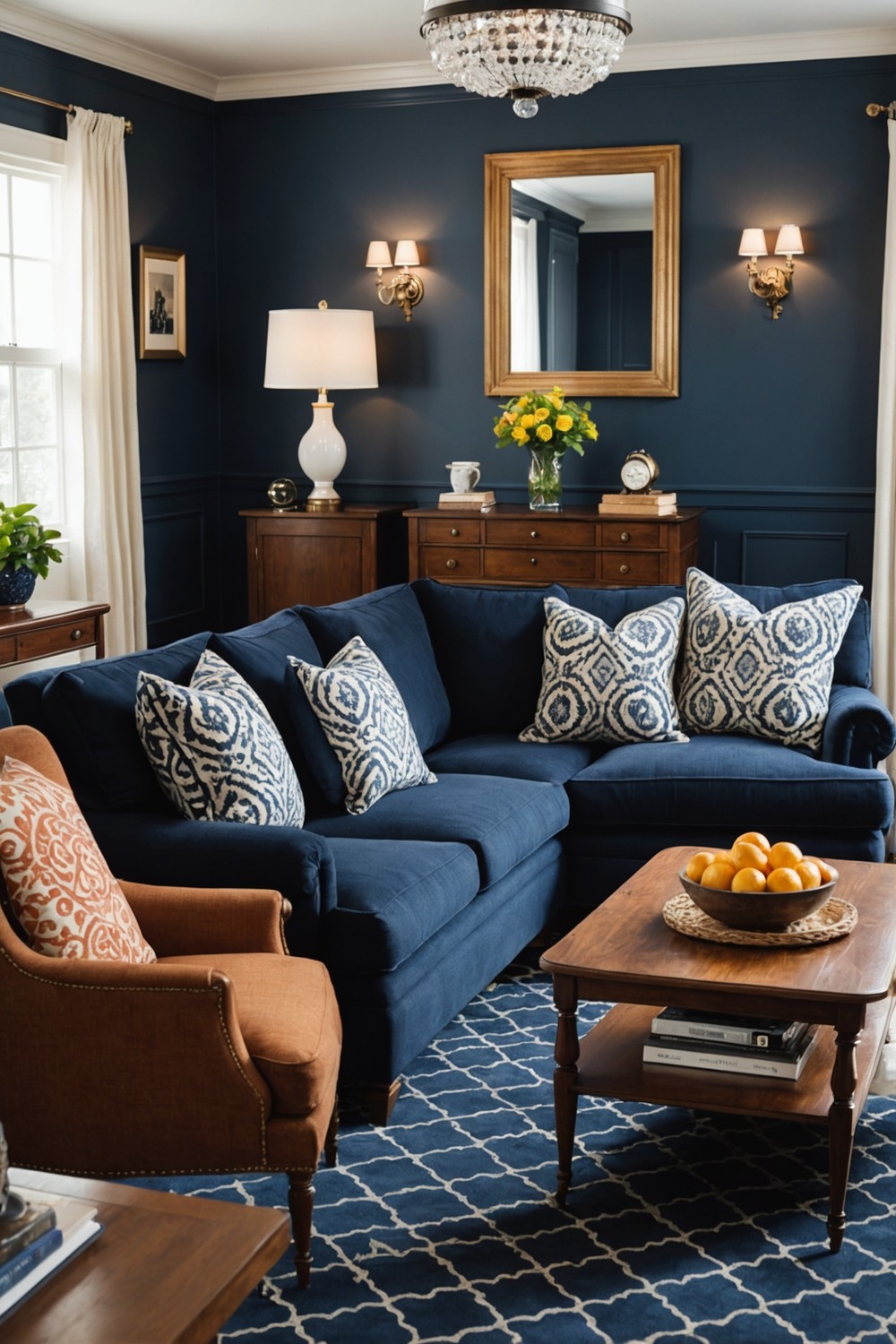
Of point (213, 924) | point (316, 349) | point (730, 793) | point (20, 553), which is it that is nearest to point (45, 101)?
point (316, 349)

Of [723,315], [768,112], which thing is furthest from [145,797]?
[768,112]

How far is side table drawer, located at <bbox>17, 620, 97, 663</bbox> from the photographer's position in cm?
469

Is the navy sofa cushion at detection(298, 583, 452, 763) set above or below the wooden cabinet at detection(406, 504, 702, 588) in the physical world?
below

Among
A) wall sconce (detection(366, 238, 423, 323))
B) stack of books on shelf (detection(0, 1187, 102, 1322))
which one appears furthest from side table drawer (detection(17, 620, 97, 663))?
stack of books on shelf (detection(0, 1187, 102, 1322))

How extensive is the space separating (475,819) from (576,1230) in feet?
3.80

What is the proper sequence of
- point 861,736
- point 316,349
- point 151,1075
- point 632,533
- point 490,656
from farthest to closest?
point 316,349 < point 632,533 < point 490,656 < point 861,736 < point 151,1075

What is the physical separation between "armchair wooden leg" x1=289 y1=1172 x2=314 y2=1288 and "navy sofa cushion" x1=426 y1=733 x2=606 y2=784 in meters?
1.80

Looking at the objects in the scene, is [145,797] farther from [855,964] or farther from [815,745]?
[815,745]

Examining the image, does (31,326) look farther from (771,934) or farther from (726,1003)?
(726,1003)

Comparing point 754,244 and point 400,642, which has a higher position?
point 754,244

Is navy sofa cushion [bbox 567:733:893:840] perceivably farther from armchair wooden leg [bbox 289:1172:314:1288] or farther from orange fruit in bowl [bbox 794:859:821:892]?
armchair wooden leg [bbox 289:1172:314:1288]

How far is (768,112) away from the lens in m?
5.86

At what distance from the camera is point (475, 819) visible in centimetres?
359

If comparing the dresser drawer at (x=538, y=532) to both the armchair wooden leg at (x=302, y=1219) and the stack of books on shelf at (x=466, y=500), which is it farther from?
the armchair wooden leg at (x=302, y=1219)
